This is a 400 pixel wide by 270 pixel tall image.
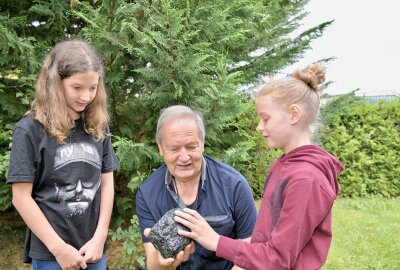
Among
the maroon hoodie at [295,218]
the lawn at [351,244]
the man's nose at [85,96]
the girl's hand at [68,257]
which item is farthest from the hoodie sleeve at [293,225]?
the lawn at [351,244]

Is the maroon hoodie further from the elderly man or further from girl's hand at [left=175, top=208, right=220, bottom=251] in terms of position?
the elderly man

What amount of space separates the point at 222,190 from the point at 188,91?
1.35 m

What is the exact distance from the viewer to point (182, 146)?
6.53ft

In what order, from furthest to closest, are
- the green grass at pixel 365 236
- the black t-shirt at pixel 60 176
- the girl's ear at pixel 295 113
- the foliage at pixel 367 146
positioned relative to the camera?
the foliage at pixel 367 146, the green grass at pixel 365 236, the black t-shirt at pixel 60 176, the girl's ear at pixel 295 113

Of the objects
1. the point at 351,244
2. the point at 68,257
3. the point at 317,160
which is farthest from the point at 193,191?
the point at 351,244

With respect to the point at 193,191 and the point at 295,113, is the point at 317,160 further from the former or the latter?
the point at 193,191

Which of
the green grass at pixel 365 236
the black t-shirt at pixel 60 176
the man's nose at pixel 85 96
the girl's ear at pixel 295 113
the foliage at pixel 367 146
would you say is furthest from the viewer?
the foliage at pixel 367 146

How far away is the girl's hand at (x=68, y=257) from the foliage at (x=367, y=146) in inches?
268

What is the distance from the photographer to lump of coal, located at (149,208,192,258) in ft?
5.67

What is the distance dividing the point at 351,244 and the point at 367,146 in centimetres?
387

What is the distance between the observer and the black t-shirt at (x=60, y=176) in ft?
6.44

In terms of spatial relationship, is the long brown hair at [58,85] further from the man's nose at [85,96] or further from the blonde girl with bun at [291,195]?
the blonde girl with bun at [291,195]

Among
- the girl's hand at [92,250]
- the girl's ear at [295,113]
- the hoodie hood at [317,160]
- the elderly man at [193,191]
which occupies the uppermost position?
the girl's ear at [295,113]

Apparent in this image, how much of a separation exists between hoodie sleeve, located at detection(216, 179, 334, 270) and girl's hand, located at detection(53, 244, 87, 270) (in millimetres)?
1044
